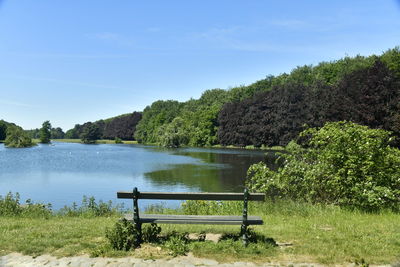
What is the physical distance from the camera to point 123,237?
219 inches

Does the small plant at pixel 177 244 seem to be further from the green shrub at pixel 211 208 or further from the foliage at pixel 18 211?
the foliage at pixel 18 211

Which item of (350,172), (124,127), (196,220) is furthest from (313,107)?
(124,127)

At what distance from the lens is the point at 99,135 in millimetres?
157250

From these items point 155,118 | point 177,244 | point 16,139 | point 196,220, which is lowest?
point 177,244

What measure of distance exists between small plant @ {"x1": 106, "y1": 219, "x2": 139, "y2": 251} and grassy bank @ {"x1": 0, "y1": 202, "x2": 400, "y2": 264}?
0.16 meters

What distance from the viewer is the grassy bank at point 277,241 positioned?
5173mm

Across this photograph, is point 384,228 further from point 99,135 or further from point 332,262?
point 99,135

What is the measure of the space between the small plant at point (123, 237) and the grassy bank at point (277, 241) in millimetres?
156

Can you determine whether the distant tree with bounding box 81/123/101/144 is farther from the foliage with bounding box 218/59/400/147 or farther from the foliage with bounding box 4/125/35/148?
the foliage with bounding box 218/59/400/147

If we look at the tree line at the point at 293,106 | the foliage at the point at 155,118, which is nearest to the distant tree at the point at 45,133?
the foliage at the point at 155,118

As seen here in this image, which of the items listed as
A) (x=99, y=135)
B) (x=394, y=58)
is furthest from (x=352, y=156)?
(x=99, y=135)

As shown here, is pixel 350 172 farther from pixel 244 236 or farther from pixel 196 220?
pixel 196 220

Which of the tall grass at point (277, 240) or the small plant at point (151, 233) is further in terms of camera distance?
the small plant at point (151, 233)

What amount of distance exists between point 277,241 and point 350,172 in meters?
5.41
